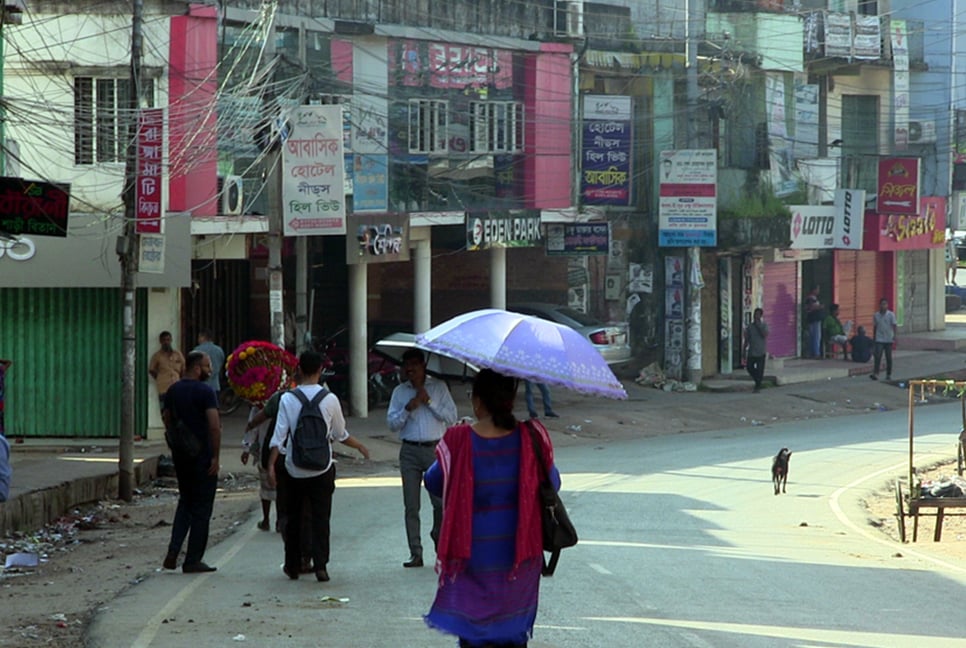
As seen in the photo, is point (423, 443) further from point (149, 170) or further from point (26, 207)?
point (149, 170)

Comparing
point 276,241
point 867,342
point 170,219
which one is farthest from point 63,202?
point 867,342

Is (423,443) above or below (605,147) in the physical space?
below

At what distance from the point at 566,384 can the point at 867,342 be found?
3249 cm

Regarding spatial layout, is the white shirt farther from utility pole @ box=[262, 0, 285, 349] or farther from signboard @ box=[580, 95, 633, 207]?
signboard @ box=[580, 95, 633, 207]

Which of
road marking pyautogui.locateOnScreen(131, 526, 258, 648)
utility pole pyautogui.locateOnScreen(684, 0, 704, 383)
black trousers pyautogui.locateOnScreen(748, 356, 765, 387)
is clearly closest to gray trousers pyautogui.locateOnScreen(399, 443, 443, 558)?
road marking pyautogui.locateOnScreen(131, 526, 258, 648)

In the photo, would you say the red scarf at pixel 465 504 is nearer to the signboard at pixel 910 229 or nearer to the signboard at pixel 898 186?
the signboard at pixel 898 186

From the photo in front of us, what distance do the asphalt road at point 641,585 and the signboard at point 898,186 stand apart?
21081 millimetres

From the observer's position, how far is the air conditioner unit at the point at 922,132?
44.1 meters

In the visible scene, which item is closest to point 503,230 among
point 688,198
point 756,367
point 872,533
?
point 688,198

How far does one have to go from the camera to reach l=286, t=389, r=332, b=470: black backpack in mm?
10531

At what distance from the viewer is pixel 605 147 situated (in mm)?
32906

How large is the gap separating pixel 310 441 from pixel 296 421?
185 mm

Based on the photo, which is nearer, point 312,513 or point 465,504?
point 465,504

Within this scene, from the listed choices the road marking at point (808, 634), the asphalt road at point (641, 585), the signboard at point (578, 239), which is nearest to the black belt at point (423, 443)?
the asphalt road at point (641, 585)
